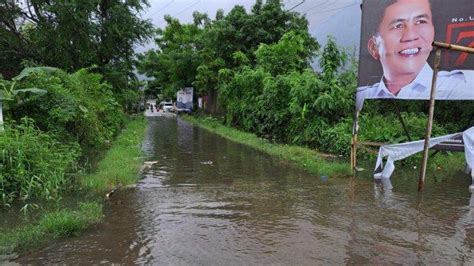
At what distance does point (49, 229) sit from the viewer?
5.82 m

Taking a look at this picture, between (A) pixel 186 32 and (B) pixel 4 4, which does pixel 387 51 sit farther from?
(A) pixel 186 32

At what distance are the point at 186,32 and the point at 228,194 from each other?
118 ft

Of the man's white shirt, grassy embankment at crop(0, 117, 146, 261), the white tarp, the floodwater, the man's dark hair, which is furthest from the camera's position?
the man's dark hair

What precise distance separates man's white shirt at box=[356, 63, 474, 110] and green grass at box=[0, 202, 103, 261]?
717 cm

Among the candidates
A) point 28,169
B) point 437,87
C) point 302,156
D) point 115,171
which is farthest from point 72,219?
point 302,156

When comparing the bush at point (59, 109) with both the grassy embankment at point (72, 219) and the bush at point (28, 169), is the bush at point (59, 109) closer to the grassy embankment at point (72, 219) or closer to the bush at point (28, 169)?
the grassy embankment at point (72, 219)

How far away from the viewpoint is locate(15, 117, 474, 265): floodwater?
17.5 feet

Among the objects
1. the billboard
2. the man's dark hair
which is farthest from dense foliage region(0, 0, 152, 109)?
the billboard

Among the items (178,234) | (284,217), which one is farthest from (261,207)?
(178,234)

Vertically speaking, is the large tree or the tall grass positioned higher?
the large tree

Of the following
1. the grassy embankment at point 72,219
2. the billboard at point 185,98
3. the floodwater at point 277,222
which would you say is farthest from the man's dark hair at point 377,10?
the billboard at point 185,98

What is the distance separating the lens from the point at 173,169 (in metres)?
11.9

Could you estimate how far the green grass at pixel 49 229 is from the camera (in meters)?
5.39

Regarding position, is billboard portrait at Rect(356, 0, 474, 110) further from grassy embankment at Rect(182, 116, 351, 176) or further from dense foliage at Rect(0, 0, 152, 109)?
dense foliage at Rect(0, 0, 152, 109)
